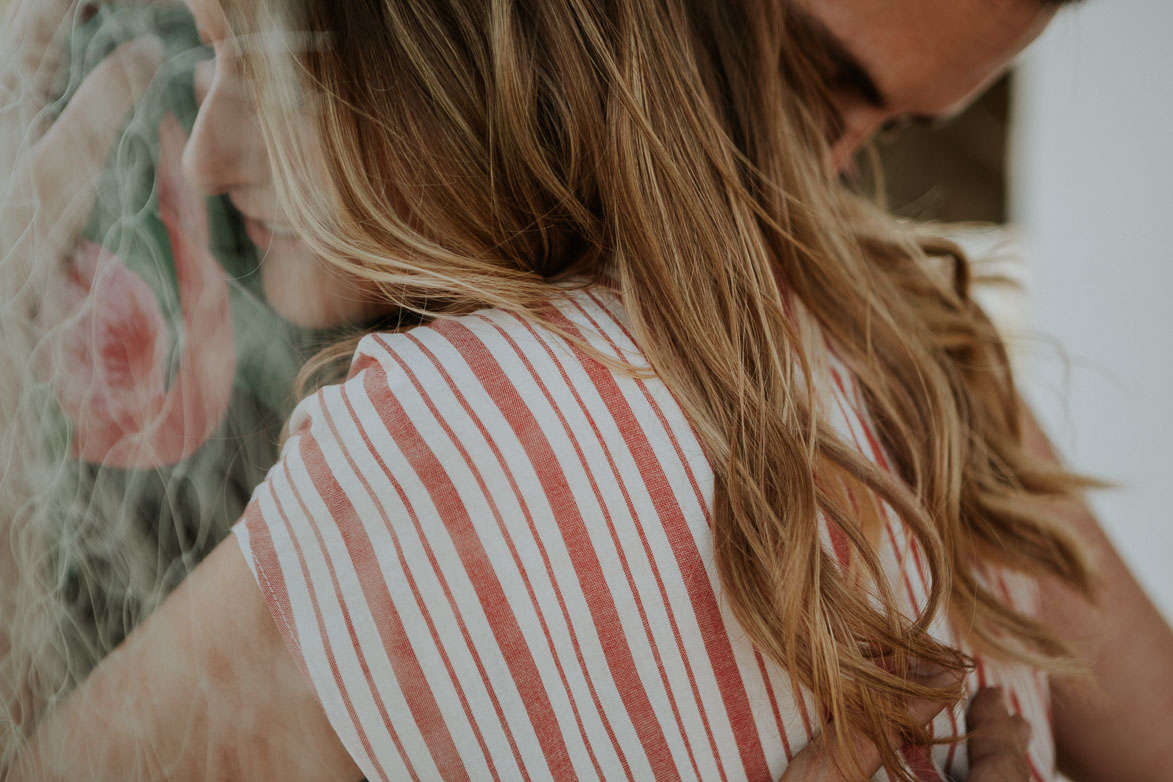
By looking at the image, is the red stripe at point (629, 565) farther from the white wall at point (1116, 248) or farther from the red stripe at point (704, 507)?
the white wall at point (1116, 248)

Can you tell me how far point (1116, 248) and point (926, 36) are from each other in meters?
1.05

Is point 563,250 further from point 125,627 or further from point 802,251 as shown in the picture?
point 125,627

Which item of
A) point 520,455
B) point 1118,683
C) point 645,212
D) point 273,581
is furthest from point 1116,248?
point 273,581

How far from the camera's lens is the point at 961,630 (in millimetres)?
535

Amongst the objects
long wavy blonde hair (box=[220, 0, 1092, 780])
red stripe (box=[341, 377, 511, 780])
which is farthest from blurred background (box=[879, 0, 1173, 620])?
red stripe (box=[341, 377, 511, 780])

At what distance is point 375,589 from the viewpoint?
374 mm

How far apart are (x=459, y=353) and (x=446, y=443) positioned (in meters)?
0.05

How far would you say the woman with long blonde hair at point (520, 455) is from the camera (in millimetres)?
362

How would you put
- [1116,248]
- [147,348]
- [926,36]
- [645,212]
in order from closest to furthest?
[147,348]
[645,212]
[926,36]
[1116,248]

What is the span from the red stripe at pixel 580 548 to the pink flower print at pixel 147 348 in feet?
0.40

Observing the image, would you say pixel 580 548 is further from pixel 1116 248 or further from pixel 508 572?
pixel 1116 248

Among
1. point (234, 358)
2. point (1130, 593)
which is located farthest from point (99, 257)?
point (1130, 593)

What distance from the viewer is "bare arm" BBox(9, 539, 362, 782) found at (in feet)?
1.09

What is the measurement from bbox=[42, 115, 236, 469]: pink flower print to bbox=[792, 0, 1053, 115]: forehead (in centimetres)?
44
